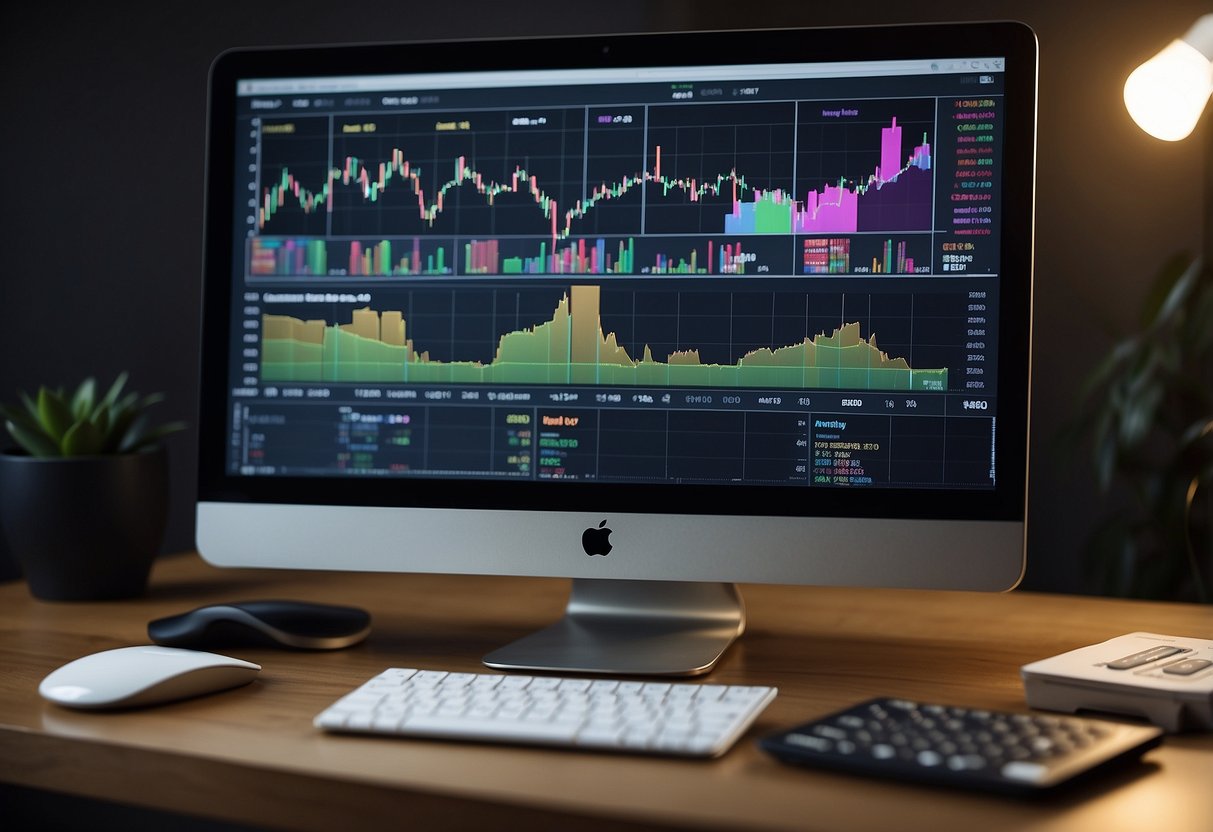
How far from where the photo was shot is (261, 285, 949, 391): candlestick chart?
3.13 feet

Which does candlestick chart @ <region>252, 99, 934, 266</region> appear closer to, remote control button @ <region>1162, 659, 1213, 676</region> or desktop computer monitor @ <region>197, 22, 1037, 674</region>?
desktop computer monitor @ <region>197, 22, 1037, 674</region>

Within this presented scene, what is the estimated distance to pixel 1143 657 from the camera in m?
0.84

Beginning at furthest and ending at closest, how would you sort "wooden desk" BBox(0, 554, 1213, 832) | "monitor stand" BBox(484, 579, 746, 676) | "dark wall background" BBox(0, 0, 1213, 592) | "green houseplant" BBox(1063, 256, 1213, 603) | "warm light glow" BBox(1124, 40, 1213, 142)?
"dark wall background" BBox(0, 0, 1213, 592), "green houseplant" BBox(1063, 256, 1213, 603), "warm light glow" BBox(1124, 40, 1213, 142), "monitor stand" BBox(484, 579, 746, 676), "wooden desk" BBox(0, 554, 1213, 832)

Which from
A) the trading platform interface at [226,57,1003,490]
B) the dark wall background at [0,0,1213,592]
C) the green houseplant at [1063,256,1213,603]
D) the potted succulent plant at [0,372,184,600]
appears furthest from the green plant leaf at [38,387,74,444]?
the green houseplant at [1063,256,1213,603]

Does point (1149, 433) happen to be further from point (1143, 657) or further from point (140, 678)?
point (140, 678)

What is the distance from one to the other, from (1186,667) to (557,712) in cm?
45

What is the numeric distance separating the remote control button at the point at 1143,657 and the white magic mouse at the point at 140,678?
2.08ft

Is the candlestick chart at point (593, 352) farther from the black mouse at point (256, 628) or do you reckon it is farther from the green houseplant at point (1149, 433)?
the green houseplant at point (1149, 433)

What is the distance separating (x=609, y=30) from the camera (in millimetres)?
1623

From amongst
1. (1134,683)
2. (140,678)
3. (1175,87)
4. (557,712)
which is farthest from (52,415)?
(1175,87)

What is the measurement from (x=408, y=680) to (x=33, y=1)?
4.86ft

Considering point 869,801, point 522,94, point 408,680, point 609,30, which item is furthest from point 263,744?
point 609,30

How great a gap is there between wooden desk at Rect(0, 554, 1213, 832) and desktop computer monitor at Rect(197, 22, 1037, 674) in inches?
3.4

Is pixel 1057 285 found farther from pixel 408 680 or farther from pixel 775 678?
pixel 408 680
